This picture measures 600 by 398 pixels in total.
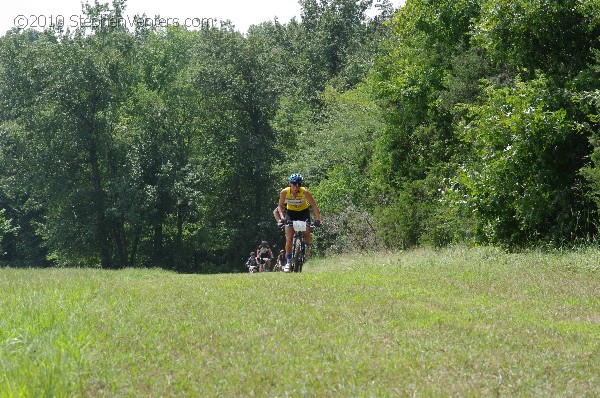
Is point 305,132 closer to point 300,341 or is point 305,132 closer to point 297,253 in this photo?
point 297,253

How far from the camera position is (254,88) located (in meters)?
53.4

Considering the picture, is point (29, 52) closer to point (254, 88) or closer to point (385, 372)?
point (254, 88)

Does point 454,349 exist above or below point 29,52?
below

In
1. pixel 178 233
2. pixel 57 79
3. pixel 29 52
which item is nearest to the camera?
pixel 57 79

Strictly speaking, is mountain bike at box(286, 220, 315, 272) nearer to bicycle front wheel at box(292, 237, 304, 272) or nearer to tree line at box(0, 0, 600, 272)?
bicycle front wheel at box(292, 237, 304, 272)

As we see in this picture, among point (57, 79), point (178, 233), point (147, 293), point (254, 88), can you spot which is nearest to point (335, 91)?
point (254, 88)

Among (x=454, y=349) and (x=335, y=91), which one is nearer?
(x=454, y=349)

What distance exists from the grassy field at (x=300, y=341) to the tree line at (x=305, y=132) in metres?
7.48

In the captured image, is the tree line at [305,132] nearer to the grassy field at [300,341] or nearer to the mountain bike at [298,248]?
the mountain bike at [298,248]

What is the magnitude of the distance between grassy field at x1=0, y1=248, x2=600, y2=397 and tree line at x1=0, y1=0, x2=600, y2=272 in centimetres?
748

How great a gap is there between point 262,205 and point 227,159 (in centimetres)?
428

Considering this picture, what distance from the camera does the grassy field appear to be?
603 cm

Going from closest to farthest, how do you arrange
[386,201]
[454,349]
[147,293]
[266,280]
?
[454,349]
[147,293]
[266,280]
[386,201]

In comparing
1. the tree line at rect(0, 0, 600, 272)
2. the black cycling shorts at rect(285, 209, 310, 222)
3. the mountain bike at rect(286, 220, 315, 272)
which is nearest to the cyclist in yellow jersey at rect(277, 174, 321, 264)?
the black cycling shorts at rect(285, 209, 310, 222)
